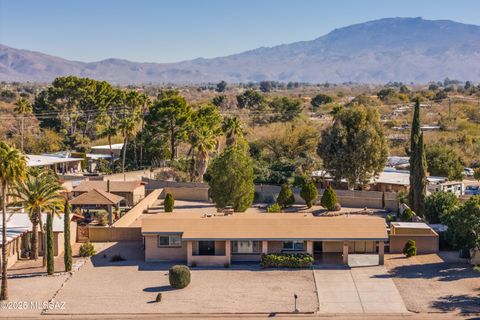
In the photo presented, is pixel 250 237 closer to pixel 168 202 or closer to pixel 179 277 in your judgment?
pixel 179 277

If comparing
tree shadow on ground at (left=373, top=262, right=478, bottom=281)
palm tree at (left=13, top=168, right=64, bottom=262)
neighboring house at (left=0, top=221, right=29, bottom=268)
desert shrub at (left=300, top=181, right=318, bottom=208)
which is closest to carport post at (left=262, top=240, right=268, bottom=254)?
tree shadow on ground at (left=373, top=262, right=478, bottom=281)

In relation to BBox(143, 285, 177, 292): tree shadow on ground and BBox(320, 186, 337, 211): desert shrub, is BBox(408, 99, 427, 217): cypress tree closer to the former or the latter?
BBox(320, 186, 337, 211): desert shrub

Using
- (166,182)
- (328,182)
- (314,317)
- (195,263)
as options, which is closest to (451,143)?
(328,182)

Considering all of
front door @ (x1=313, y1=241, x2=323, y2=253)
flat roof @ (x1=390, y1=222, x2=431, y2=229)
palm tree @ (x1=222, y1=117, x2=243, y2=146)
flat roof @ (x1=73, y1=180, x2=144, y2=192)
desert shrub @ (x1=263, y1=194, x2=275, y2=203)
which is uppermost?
palm tree @ (x1=222, y1=117, x2=243, y2=146)

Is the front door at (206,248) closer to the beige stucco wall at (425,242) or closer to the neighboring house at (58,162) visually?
the beige stucco wall at (425,242)

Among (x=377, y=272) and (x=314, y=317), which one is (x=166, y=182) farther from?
(x=314, y=317)

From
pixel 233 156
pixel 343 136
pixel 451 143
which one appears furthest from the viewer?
pixel 451 143

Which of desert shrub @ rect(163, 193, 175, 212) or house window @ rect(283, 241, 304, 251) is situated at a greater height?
desert shrub @ rect(163, 193, 175, 212)
